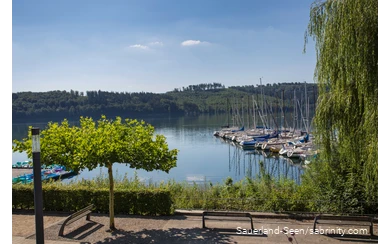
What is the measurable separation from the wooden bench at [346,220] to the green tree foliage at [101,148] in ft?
15.2

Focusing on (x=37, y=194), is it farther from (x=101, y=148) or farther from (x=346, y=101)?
(x=346, y=101)

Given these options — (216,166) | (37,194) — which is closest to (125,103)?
(216,166)

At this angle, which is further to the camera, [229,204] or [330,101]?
[229,204]

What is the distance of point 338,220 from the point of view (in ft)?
29.7

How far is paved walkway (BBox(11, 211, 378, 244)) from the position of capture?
845 cm

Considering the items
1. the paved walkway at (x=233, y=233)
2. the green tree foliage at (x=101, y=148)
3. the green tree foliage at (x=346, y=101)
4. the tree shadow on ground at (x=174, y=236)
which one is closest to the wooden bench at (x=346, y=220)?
the paved walkway at (x=233, y=233)

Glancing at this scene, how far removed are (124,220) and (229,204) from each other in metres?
3.87

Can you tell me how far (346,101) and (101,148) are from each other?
22.7ft

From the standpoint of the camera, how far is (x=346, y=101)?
849 cm

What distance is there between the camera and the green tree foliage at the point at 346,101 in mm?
6406

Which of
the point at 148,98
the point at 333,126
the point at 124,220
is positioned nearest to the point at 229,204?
the point at 124,220

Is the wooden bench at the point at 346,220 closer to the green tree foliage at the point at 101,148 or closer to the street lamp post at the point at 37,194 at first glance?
the green tree foliage at the point at 101,148

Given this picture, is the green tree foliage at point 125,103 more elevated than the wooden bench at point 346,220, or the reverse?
the green tree foliage at point 125,103
